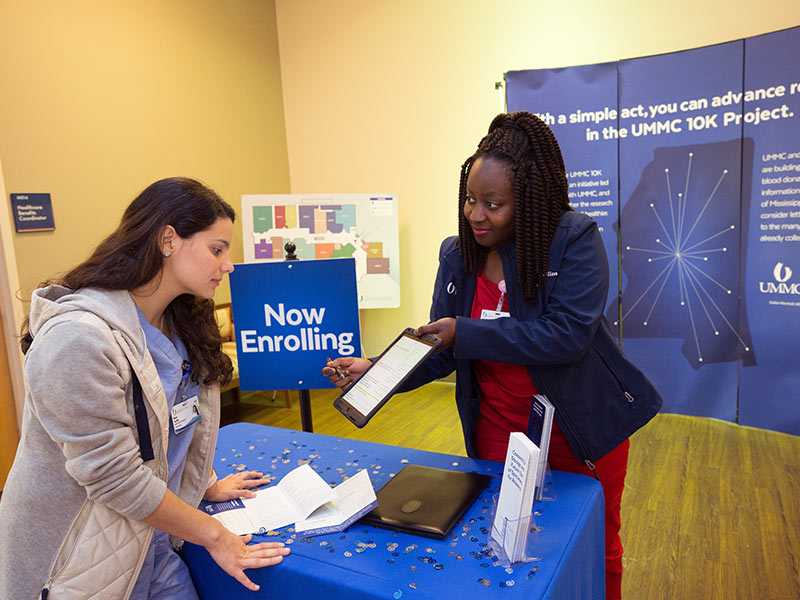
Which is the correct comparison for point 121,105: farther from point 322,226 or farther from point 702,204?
point 702,204

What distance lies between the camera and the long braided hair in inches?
57.8

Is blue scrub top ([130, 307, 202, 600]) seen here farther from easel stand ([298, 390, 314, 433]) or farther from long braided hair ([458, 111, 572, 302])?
long braided hair ([458, 111, 572, 302])

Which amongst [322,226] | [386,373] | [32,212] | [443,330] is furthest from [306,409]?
[322,226]

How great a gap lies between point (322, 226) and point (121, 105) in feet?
5.54

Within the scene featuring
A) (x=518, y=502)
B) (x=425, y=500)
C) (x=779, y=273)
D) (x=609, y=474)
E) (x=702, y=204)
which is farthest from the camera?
(x=702, y=204)

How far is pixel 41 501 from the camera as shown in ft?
3.72

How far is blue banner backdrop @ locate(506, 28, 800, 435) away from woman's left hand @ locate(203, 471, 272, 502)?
10.3 ft

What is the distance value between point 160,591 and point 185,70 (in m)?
4.24

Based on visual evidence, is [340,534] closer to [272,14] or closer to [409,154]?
[409,154]

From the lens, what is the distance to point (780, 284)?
341 cm

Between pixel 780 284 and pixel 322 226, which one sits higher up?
pixel 322 226

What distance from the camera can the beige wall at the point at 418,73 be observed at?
4.01 metres

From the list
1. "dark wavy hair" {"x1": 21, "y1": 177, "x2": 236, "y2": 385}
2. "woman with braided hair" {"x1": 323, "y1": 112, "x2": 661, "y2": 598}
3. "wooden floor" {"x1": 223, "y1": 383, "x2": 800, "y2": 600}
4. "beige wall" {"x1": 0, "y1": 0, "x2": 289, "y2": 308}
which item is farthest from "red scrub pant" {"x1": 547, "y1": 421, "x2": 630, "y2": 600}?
"beige wall" {"x1": 0, "y1": 0, "x2": 289, "y2": 308}

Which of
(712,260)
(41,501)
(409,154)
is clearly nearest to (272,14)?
(409,154)
